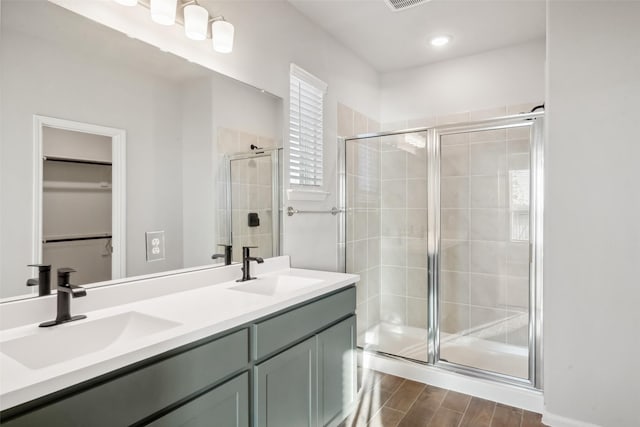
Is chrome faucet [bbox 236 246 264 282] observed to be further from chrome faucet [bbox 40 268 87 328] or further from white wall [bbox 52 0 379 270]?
chrome faucet [bbox 40 268 87 328]

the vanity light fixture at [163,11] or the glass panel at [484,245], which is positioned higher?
the vanity light fixture at [163,11]

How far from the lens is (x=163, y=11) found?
1437 millimetres

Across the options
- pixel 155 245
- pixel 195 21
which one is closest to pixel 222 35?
pixel 195 21

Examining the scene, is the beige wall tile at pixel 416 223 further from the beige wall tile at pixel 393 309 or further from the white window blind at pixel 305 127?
the white window blind at pixel 305 127

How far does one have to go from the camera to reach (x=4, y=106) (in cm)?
109

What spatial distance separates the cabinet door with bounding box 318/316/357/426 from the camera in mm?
1683

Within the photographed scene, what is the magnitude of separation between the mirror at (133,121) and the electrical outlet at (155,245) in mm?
19

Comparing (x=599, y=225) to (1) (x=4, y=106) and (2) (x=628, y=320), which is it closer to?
(2) (x=628, y=320)

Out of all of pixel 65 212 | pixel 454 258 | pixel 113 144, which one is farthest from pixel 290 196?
pixel 454 258

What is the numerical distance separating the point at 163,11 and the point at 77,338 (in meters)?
1.32

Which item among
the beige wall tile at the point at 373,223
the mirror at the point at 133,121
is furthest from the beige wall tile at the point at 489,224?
the mirror at the point at 133,121

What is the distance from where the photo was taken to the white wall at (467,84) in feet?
9.25

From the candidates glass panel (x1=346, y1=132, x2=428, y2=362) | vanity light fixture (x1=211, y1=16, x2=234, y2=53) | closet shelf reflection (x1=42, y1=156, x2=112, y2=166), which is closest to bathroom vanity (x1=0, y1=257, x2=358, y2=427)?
closet shelf reflection (x1=42, y1=156, x2=112, y2=166)

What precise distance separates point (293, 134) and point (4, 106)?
1496 millimetres
